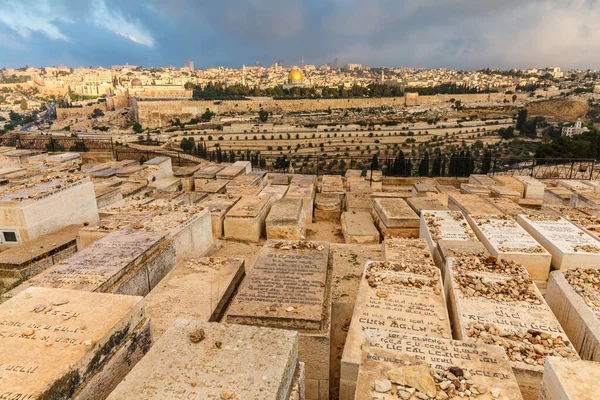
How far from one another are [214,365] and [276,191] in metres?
7.09

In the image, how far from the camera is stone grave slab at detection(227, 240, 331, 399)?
3312mm

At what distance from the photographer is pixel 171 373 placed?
87.6 inches

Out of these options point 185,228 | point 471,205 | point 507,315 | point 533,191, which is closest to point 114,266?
point 185,228

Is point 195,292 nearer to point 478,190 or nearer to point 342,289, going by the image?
point 342,289

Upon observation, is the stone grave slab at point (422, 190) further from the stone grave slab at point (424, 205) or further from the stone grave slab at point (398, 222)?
the stone grave slab at point (398, 222)

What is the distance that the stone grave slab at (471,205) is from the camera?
7098 millimetres

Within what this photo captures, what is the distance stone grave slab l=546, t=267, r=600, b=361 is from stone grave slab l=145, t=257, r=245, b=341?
3312 millimetres

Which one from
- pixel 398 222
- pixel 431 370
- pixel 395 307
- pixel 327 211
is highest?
pixel 431 370

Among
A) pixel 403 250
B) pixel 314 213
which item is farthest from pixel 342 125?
pixel 403 250

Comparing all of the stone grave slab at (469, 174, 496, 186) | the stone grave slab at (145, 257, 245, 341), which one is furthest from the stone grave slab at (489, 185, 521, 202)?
the stone grave slab at (145, 257, 245, 341)

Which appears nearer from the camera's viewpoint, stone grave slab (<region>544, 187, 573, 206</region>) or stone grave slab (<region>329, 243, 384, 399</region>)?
stone grave slab (<region>329, 243, 384, 399</region>)

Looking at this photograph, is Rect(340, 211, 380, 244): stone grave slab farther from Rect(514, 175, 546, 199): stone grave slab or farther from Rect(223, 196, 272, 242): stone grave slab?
Rect(514, 175, 546, 199): stone grave slab

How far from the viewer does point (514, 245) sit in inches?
203

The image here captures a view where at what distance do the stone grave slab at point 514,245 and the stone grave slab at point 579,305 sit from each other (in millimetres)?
607
